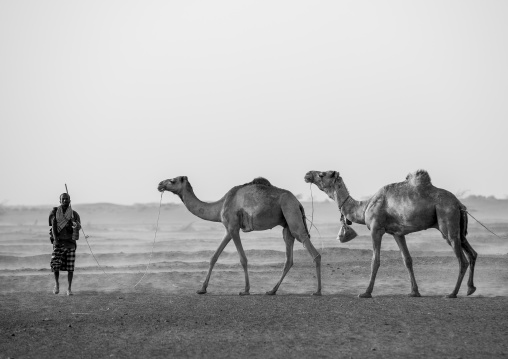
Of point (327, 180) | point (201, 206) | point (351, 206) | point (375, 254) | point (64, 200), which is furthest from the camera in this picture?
point (201, 206)

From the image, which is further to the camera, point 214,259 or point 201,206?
point 201,206

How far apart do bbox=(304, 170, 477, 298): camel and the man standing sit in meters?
5.62

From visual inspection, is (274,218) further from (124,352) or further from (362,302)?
(124,352)

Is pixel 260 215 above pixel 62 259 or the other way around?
above

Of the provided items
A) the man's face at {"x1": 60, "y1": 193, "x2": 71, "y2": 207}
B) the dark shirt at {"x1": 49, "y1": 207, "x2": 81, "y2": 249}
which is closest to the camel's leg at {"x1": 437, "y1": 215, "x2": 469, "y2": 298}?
the dark shirt at {"x1": 49, "y1": 207, "x2": 81, "y2": 249}

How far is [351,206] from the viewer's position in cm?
1584

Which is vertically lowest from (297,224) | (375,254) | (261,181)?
(375,254)

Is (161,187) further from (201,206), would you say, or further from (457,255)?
(457,255)

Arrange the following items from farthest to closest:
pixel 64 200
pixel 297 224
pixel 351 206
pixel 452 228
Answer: pixel 351 206
pixel 64 200
pixel 297 224
pixel 452 228

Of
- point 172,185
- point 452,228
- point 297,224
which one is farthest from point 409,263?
point 172,185

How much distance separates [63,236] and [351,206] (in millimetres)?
5664

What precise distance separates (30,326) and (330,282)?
26.7ft

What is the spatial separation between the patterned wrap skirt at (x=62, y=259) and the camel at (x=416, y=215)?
5.59 m

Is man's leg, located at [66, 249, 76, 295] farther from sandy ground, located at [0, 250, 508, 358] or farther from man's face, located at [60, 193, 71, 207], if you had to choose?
man's face, located at [60, 193, 71, 207]
